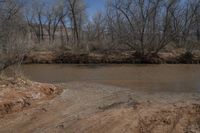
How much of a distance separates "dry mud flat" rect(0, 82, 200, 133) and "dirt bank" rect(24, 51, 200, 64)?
59.4 ft

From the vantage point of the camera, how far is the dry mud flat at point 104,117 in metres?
6.83

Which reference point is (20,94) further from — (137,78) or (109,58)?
(109,58)

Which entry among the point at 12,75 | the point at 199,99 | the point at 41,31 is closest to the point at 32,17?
the point at 41,31

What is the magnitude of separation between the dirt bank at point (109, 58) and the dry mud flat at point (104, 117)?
59.4ft

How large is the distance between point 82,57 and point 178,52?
350 inches

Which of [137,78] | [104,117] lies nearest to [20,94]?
[104,117]

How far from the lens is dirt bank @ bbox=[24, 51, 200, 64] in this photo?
2779 cm

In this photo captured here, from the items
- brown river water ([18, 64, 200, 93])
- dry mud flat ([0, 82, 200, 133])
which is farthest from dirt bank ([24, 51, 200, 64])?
dry mud flat ([0, 82, 200, 133])

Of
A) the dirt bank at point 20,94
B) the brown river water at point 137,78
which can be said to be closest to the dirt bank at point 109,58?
the brown river water at point 137,78

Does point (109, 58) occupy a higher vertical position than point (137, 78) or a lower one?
higher

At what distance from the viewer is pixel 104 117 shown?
298 inches

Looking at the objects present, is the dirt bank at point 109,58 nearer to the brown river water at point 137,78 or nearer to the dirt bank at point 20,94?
the brown river water at point 137,78

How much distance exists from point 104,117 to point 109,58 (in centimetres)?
2148

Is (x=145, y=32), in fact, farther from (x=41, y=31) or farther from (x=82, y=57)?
(x=41, y=31)
